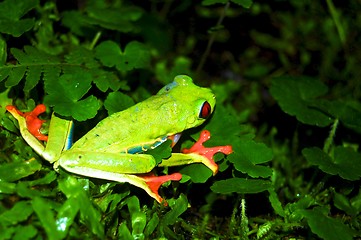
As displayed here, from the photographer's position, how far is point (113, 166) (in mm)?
2504

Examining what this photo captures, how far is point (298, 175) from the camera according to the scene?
12.0 feet

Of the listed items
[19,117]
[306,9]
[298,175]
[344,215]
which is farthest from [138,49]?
[306,9]

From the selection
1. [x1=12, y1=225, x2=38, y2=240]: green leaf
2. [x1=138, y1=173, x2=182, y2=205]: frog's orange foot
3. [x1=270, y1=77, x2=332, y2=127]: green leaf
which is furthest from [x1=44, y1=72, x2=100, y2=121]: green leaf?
[x1=270, y1=77, x2=332, y2=127]: green leaf

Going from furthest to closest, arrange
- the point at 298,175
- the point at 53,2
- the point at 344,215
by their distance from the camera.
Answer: the point at 53,2
the point at 298,175
the point at 344,215

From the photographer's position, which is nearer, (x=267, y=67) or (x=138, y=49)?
(x=138, y=49)

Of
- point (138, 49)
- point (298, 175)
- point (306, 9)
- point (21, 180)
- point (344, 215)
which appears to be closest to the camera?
point (21, 180)

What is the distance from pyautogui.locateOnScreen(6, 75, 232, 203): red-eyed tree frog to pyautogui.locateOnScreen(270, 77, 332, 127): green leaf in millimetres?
831

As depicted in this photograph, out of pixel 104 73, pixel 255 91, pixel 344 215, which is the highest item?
pixel 104 73

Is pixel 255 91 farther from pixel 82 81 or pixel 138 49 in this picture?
pixel 82 81

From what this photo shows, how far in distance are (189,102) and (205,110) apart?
11 centimetres

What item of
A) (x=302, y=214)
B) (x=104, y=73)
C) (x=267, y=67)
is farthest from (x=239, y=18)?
(x=302, y=214)

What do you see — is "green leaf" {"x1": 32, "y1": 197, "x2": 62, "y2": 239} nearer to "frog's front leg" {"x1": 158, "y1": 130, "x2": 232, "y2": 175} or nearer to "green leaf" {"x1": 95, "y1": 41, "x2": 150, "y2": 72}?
"frog's front leg" {"x1": 158, "y1": 130, "x2": 232, "y2": 175}

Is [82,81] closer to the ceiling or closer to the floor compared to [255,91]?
closer to the ceiling

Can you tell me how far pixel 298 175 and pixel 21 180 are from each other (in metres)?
2.11
